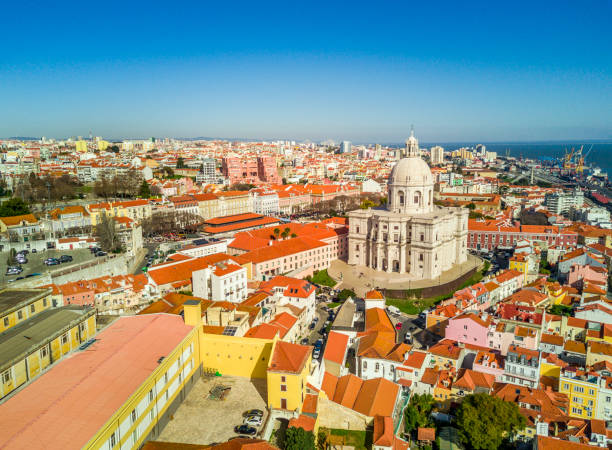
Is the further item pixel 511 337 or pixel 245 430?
pixel 511 337

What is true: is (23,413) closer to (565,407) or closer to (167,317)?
(167,317)

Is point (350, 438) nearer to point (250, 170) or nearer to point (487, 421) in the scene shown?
point (487, 421)

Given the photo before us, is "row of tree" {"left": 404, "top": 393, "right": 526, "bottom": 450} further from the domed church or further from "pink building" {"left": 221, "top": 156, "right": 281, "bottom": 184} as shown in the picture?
"pink building" {"left": 221, "top": 156, "right": 281, "bottom": 184}

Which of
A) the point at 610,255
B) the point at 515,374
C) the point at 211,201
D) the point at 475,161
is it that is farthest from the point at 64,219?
Answer: the point at 475,161

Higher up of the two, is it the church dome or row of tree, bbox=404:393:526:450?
Result: the church dome

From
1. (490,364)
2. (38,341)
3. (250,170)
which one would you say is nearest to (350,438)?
(490,364)

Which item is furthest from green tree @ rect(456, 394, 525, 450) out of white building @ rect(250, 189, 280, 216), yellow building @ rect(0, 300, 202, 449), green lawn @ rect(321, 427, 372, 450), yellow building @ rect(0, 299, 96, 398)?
white building @ rect(250, 189, 280, 216)
